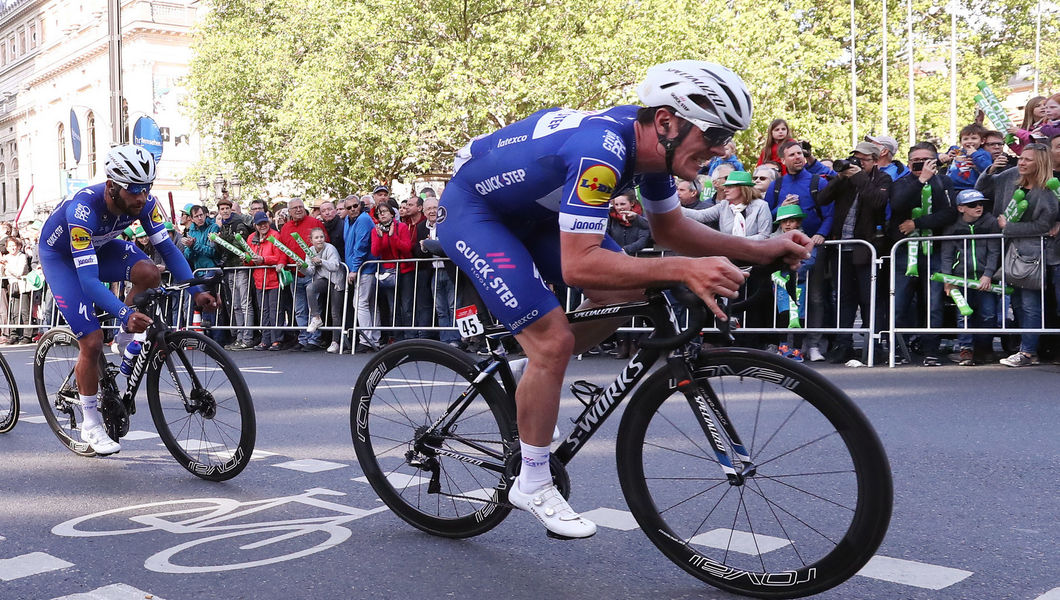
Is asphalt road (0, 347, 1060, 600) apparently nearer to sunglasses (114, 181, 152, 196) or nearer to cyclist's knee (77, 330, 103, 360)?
cyclist's knee (77, 330, 103, 360)

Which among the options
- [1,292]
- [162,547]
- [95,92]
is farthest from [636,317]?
[95,92]

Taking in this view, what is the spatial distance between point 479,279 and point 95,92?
7264 cm

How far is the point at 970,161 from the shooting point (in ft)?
36.2

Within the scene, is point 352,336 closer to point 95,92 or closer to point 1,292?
point 1,292

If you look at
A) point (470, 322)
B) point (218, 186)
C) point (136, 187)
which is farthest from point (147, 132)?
point (218, 186)

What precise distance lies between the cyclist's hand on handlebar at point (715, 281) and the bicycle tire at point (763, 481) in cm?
24

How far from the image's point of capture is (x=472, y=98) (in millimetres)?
30375

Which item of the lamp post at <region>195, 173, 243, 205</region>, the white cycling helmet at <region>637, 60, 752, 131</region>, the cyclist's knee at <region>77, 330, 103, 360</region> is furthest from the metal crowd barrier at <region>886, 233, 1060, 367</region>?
the lamp post at <region>195, 173, 243, 205</region>

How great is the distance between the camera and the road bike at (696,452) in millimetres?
3232

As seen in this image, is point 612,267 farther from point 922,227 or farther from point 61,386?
point 922,227

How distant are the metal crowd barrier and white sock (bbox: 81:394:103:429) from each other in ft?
23.7

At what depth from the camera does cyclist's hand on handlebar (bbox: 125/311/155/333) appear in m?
5.91

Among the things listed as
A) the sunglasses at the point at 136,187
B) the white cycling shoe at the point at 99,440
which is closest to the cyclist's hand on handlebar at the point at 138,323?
the sunglasses at the point at 136,187

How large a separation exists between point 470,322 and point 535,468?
620mm
